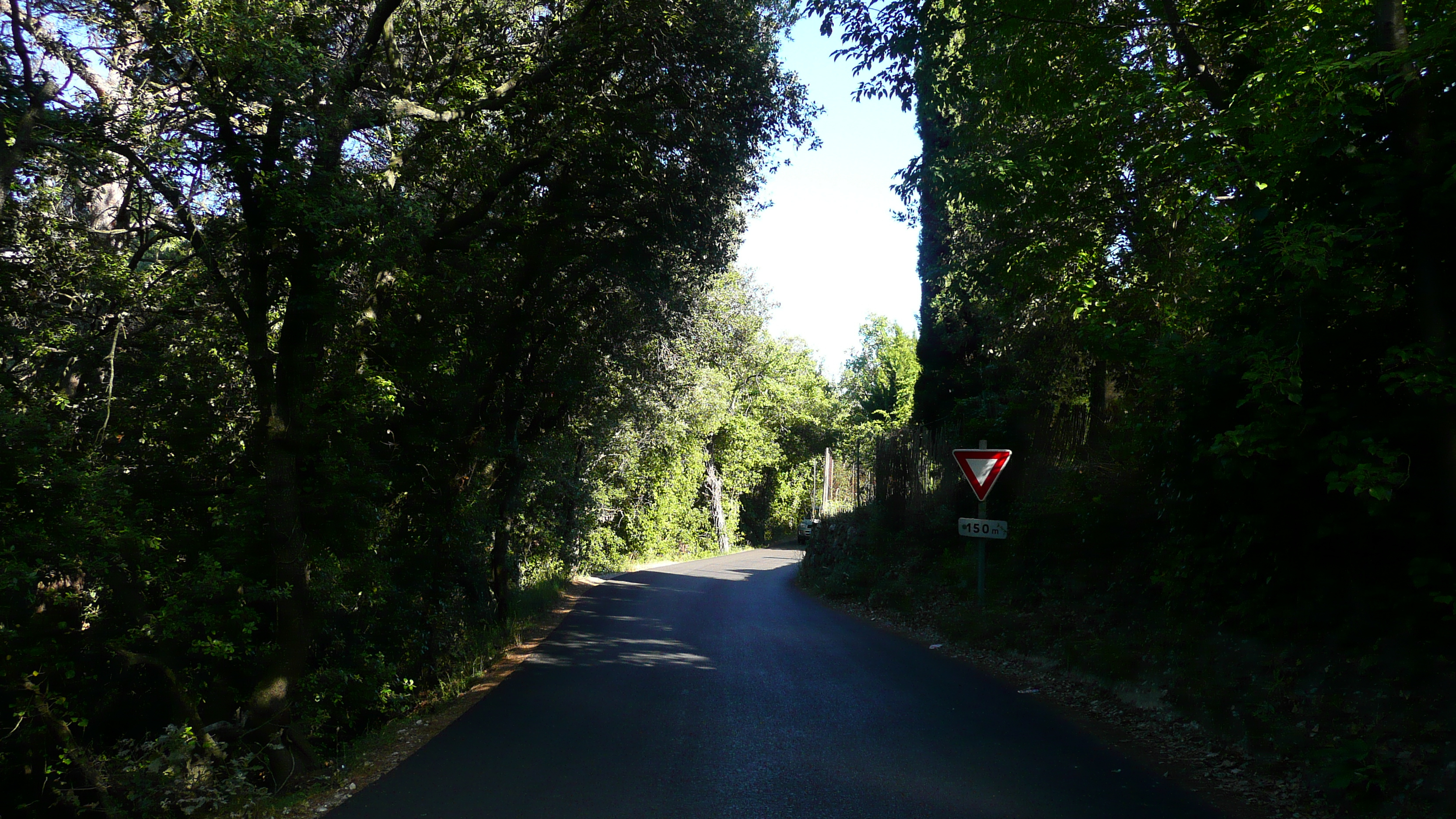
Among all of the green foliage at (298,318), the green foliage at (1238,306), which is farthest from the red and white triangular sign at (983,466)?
the green foliage at (298,318)

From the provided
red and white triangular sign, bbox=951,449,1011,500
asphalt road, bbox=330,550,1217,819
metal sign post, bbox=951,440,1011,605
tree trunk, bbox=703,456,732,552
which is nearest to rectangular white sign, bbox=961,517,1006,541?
metal sign post, bbox=951,440,1011,605

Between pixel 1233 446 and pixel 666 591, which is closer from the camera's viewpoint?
pixel 1233 446

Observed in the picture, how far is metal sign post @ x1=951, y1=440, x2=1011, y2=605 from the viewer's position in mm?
13000

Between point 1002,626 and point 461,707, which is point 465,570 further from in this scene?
point 1002,626

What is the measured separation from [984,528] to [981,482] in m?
0.75

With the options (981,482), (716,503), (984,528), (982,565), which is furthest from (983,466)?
(716,503)

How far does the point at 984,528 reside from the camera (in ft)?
42.6

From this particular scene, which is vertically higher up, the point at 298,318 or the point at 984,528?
the point at 298,318

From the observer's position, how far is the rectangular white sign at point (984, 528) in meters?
12.9

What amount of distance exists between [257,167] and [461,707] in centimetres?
583

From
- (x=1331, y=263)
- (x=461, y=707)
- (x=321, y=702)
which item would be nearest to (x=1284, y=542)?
(x=1331, y=263)

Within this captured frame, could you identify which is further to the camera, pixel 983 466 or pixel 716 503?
pixel 716 503

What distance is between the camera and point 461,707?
9.54m

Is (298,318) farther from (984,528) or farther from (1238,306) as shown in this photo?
(984,528)
